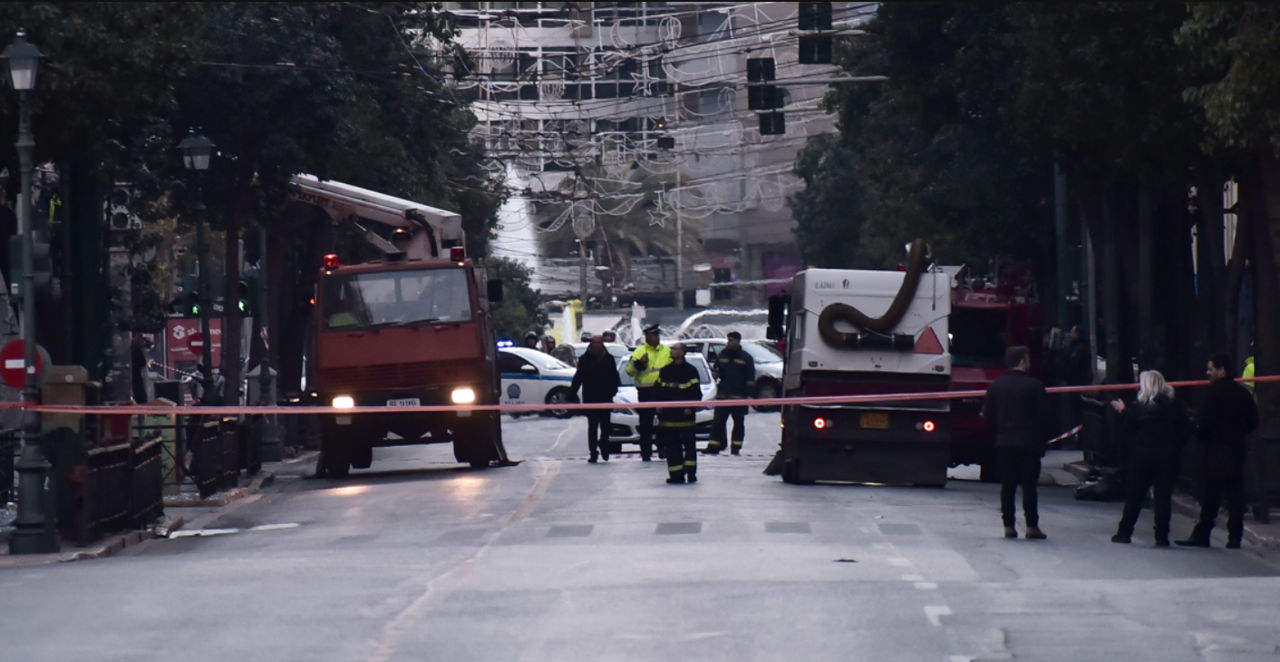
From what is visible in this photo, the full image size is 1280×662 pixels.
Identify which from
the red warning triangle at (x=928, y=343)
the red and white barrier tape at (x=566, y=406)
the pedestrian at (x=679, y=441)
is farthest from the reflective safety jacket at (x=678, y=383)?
the red warning triangle at (x=928, y=343)

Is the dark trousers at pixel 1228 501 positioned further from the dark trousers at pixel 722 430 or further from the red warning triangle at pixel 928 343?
the dark trousers at pixel 722 430

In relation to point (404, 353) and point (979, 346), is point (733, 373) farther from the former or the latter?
point (404, 353)

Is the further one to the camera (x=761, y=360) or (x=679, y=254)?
(x=679, y=254)

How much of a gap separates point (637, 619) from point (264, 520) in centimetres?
1014

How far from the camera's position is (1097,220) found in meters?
29.9

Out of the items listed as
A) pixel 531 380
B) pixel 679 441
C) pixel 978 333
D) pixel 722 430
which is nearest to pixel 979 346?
pixel 978 333

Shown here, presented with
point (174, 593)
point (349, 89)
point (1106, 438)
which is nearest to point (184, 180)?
point (349, 89)

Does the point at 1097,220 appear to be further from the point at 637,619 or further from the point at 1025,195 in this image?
the point at 637,619

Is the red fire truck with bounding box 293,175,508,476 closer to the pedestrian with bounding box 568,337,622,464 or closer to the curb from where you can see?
the pedestrian with bounding box 568,337,622,464

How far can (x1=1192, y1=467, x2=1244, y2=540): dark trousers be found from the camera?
56.3 feet

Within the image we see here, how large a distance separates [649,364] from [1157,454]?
399 inches

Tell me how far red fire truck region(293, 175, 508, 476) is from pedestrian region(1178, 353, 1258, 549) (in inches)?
444

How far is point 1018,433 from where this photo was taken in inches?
680

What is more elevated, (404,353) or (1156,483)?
(404,353)
